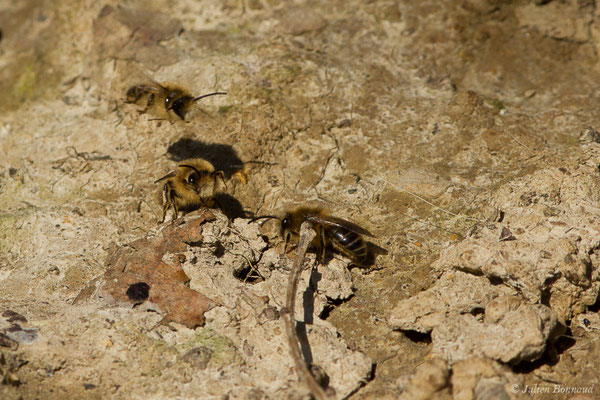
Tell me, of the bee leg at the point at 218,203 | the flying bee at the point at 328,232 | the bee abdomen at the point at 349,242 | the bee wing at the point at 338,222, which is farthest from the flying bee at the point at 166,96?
the bee abdomen at the point at 349,242

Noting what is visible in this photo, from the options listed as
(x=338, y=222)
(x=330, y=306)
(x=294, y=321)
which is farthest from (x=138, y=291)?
(x=338, y=222)

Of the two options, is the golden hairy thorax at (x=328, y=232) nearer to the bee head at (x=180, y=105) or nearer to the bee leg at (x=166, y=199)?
the bee leg at (x=166, y=199)

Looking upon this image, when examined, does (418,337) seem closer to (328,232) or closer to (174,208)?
(328,232)

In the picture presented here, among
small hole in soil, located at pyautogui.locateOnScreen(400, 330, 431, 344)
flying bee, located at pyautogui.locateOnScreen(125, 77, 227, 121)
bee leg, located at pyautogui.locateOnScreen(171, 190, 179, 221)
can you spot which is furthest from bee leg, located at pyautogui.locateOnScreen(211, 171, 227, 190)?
small hole in soil, located at pyautogui.locateOnScreen(400, 330, 431, 344)

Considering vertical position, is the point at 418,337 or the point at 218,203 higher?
the point at 218,203

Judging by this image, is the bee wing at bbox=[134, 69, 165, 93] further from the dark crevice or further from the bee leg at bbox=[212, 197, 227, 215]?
Answer: the dark crevice

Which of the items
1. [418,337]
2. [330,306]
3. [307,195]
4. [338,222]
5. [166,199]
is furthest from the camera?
[307,195]

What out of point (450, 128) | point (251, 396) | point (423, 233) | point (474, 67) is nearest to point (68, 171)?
point (251, 396)
